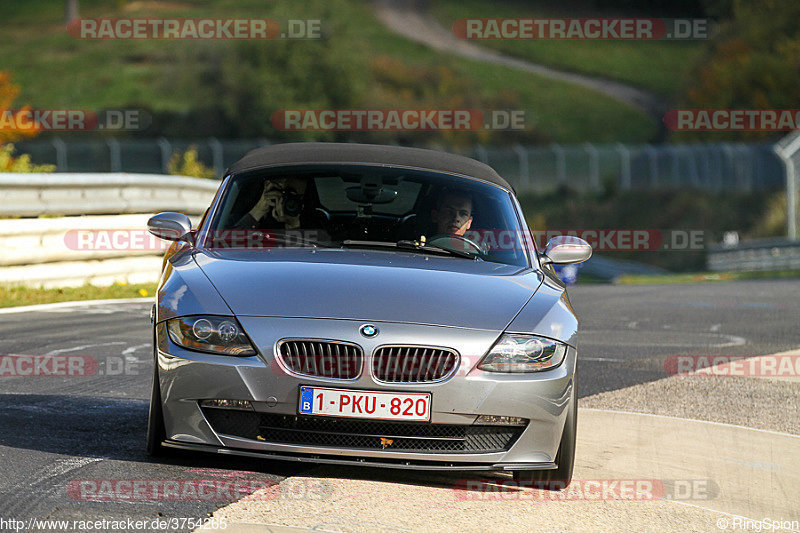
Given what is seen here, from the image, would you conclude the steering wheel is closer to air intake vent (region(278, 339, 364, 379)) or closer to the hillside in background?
air intake vent (region(278, 339, 364, 379))

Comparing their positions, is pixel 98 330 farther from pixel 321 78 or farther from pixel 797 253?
pixel 321 78

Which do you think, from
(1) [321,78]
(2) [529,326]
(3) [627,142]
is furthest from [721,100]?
(2) [529,326]

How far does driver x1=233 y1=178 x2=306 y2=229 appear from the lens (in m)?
6.95

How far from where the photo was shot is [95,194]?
1469 centimetres

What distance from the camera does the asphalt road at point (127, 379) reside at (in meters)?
5.27

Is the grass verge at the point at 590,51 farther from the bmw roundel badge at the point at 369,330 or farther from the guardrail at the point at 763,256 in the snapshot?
the bmw roundel badge at the point at 369,330
